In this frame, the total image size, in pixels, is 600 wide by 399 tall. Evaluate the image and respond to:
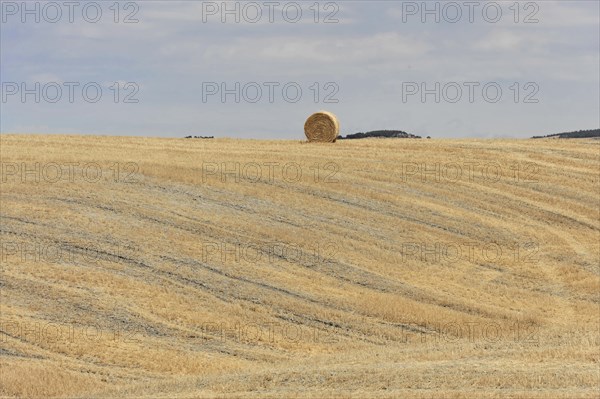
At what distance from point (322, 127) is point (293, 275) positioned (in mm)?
21575

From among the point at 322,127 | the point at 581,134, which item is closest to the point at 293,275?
the point at 322,127

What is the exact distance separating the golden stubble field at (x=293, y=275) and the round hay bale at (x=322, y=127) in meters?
5.36

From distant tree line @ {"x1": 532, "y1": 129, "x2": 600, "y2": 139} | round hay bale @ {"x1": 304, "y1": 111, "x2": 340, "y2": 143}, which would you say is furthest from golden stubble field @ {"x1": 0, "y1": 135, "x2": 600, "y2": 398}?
distant tree line @ {"x1": 532, "y1": 129, "x2": 600, "y2": 139}

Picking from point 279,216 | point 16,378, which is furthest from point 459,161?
point 16,378

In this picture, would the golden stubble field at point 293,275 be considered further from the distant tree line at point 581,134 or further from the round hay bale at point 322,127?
the distant tree line at point 581,134

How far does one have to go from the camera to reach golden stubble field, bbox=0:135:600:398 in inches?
807

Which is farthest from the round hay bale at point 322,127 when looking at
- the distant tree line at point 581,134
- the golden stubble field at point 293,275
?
the distant tree line at point 581,134

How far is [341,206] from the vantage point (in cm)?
3666

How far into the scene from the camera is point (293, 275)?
30.2 metres

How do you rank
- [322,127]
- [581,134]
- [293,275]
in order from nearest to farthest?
[293,275], [322,127], [581,134]

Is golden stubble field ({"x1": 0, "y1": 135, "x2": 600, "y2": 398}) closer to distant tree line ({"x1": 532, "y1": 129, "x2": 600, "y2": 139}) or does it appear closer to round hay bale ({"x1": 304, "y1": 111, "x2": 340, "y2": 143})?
round hay bale ({"x1": 304, "y1": 111, "x2": 340, "y2": 143})

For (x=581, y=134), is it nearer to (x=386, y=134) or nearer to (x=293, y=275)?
(x=386, y=134)

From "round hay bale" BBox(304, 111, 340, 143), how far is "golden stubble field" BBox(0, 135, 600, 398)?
17.6 ft

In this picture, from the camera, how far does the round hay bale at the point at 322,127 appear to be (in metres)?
50.3
